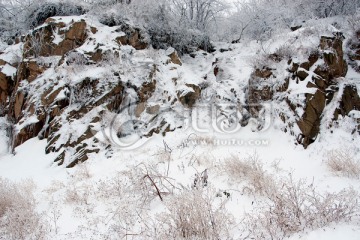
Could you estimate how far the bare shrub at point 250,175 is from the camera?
4133mm

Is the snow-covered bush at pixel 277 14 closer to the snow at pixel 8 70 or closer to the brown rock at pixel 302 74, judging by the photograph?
the brown rock at pixel 302 74

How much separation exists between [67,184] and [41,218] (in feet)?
5.64

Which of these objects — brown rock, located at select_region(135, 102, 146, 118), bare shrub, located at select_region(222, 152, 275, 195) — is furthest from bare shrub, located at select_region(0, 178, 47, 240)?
brown rock, located at select_region(135, 102, 146, 118)

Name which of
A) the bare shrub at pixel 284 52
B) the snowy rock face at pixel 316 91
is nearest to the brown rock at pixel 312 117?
the snowy rock face at pixel 316 91

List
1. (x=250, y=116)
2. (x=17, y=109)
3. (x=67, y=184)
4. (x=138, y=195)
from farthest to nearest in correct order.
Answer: (x=17, y=109)
(x=250, y=116)
(x=67, y=184)
(x=138, y=195)

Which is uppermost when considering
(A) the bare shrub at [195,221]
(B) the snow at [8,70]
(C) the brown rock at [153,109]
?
(B) the snow at [8,70]

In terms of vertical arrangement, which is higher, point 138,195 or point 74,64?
point 74,64

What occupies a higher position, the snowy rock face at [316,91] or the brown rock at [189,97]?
the snowy rock face at [316,91]

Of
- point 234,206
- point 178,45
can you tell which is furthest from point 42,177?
point 178,45

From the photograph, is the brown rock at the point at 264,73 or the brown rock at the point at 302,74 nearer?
the brown rock at the point at 302,74

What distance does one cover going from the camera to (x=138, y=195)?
14.8 ft

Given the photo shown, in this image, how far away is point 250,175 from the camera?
176 inches

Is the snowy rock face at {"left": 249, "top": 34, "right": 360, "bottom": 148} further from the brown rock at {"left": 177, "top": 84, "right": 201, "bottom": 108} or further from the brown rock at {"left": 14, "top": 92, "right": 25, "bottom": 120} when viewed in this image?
the brown rock at {"left": 14, "top": 92, "right": 25, "bottom": 120}

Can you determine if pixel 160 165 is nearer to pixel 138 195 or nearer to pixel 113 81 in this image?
pixel 138 195
